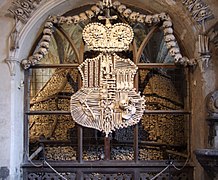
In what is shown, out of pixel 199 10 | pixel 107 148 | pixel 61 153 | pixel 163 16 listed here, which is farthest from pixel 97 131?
pixel 199 10

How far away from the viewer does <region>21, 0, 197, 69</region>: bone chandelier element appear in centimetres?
445

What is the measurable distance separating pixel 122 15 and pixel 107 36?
0.28 metres

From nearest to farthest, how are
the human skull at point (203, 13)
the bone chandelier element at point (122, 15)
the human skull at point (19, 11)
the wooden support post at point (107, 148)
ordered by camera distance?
the human skull at point (203, 13) < the human skull at point (19, 11) < the bone chandelier element at point (122, 15) < the wooden support post at point (107, 148)

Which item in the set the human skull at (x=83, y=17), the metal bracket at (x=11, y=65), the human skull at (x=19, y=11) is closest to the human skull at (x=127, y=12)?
the human skull at (x=83, y=17)

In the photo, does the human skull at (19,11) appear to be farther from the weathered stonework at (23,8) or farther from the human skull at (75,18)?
the human skull at (75,18)

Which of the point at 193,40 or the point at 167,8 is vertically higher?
the point at 167,8

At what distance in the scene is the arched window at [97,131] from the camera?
4.51 metres

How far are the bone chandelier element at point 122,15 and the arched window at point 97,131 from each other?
0.03ft

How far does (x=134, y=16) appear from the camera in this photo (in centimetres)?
451

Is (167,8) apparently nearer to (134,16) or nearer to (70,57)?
(134,16)

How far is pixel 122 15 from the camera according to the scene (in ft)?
15.0

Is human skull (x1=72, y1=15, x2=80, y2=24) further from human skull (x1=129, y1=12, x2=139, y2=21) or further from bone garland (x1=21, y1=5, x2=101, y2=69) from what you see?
human skull (x1=129, y1=12, x2=139, y2=21)

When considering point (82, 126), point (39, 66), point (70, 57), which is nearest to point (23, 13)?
point (39, 66)

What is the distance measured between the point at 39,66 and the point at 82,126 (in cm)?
78
